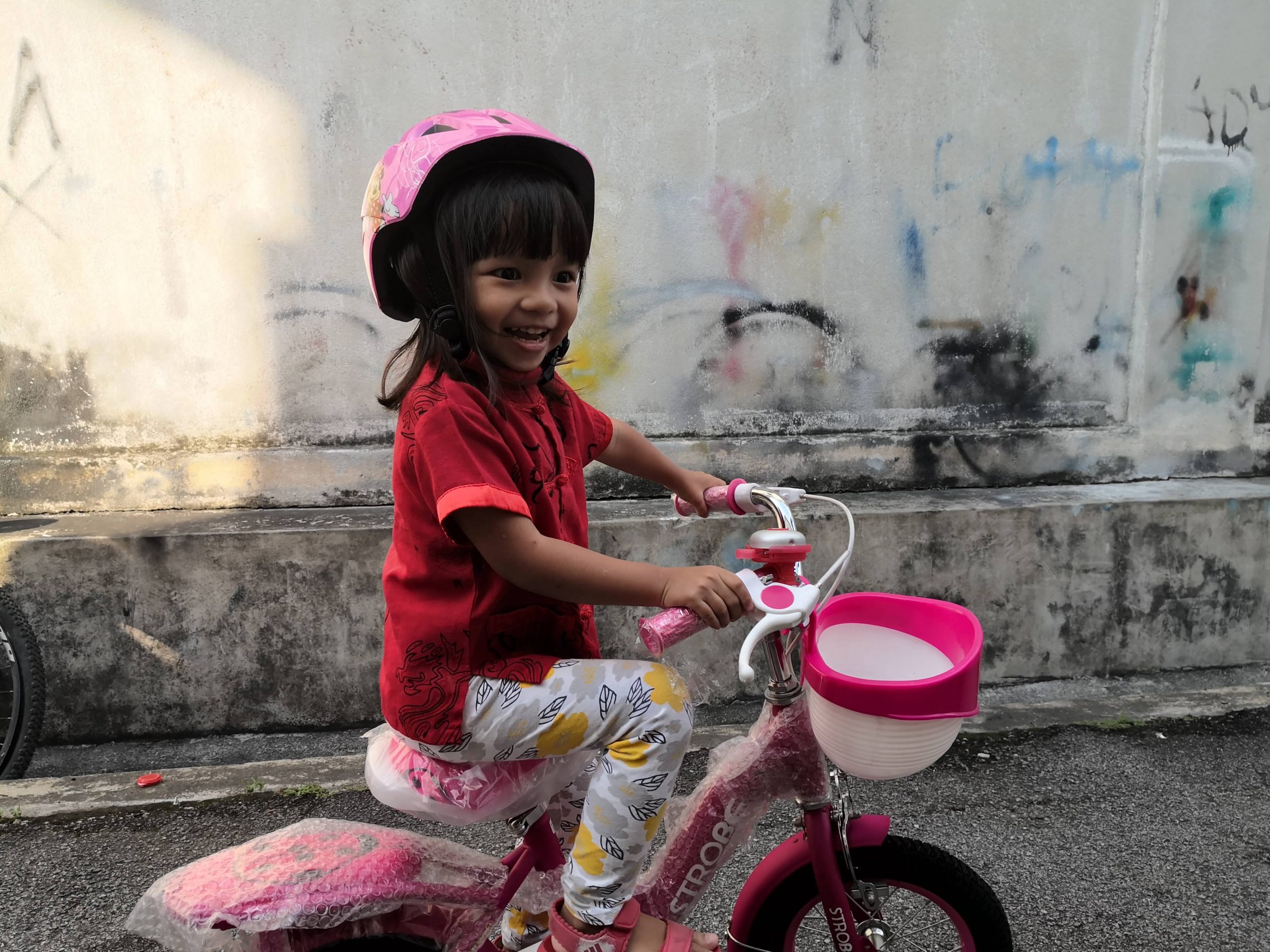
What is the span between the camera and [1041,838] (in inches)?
104

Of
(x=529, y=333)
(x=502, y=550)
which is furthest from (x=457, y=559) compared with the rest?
(x=529, y=333)

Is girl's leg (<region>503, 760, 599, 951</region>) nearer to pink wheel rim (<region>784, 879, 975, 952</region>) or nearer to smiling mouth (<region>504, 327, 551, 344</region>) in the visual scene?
pink wheel rim (<region>784, 879, 975, 952</region>)

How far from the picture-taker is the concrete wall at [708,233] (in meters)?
3.51

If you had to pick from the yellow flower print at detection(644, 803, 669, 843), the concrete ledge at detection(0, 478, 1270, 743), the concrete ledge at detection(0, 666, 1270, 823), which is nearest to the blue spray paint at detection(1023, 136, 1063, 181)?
the concrete ledge at detection(0, 478, 1270, 743)

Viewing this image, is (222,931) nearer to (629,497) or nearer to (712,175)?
(629,497)

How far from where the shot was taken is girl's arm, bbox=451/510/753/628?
54.9 inches

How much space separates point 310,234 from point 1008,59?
2.89m

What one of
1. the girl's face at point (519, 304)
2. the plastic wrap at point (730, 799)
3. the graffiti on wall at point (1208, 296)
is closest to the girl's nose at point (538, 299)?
the girl's face at point (519, 304)

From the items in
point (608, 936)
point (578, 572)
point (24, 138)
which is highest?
point (24, 138)

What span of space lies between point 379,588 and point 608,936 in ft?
6.91

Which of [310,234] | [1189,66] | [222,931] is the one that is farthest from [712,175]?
[222,931]

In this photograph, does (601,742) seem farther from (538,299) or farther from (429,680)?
(538,299)

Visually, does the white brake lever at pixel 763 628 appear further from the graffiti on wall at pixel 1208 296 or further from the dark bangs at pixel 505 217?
the graffiti on wall at pixel 1208 296

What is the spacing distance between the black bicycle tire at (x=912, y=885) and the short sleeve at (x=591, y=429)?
2.87 ft
